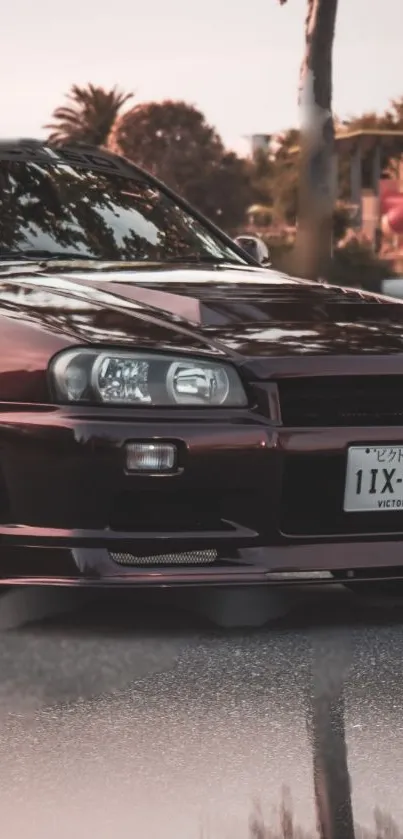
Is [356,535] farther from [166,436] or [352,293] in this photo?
[352,293]

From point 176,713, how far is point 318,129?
734 inches

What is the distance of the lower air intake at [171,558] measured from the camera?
459 cm

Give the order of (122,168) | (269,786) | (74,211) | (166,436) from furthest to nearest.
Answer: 1. (122,168)
2. (74,211)
3. (166,436)
4. (269,786)

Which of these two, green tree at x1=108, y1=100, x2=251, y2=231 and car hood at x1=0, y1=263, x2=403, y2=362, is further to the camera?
green tree at x1=108, y1=100, x2=251, y2=231

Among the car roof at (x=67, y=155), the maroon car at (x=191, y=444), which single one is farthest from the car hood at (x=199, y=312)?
the car roof at (x=67, y=155)

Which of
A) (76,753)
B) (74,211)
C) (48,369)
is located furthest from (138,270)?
(76,753)

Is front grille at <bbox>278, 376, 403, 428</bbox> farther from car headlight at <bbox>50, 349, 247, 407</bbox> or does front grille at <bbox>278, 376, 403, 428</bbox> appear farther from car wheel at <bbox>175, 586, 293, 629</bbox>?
car wheel at <bbox>175, 586, 293, 629</bbox>

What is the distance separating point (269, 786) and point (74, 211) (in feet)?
9.49

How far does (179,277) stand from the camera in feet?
17.6

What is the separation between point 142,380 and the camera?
4.53 m

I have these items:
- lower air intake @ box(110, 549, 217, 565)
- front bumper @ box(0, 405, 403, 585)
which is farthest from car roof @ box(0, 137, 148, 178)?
lower air intake @ box(110, 549, 217, 565)

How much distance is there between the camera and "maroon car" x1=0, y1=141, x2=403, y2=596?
14.7ft

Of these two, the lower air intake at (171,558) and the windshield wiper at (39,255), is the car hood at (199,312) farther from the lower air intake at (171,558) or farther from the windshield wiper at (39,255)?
the lower air intake at (171,558)

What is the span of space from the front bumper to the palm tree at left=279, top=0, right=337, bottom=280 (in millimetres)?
17728
